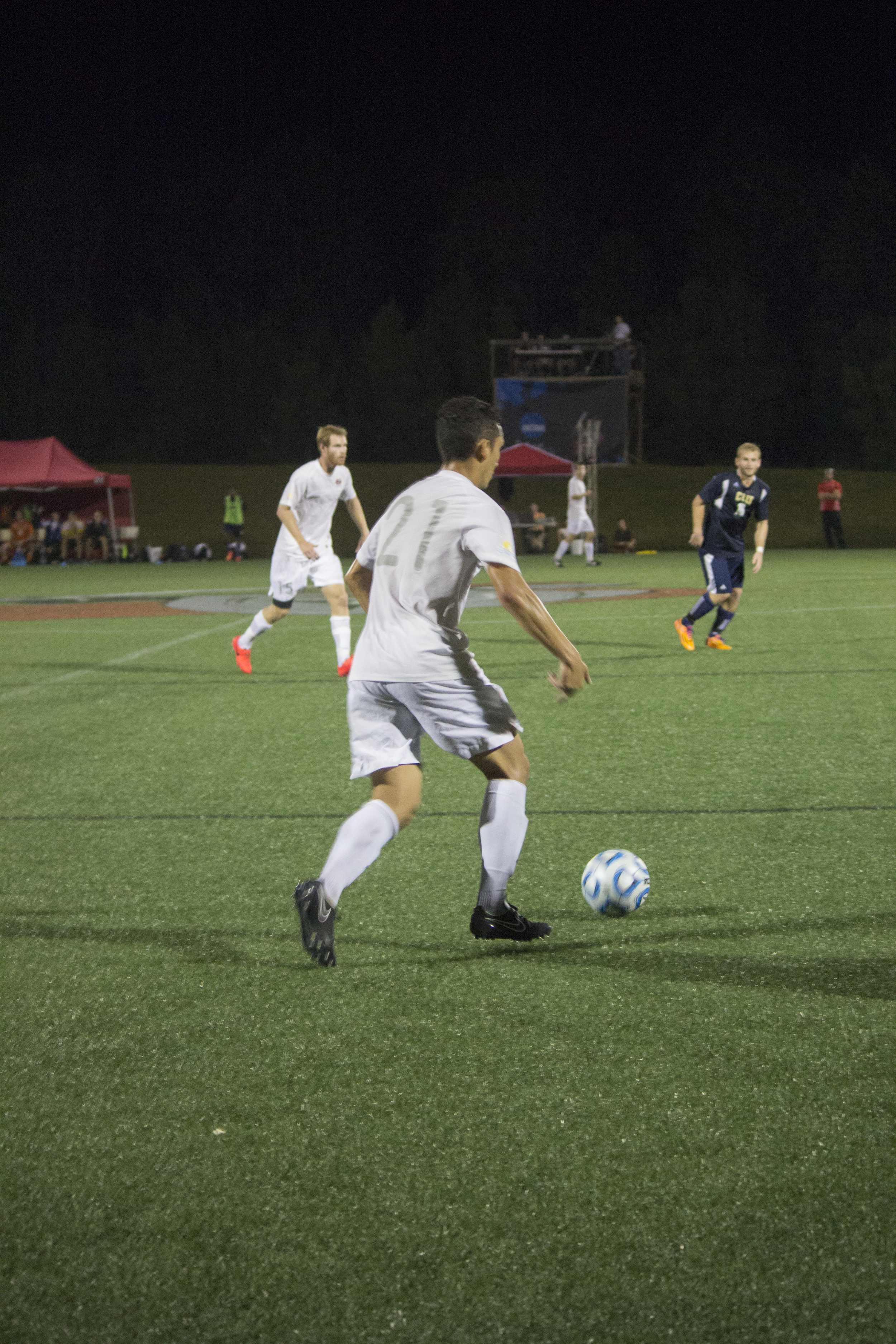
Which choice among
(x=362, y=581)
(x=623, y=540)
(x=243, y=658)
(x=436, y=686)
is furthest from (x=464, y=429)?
(x=623, y=540)

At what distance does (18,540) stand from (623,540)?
16433 mm

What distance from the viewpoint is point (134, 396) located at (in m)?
58.2

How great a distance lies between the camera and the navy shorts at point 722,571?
12.2 metres

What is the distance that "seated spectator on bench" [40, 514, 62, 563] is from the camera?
1369 inches

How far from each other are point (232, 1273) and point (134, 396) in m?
59.0

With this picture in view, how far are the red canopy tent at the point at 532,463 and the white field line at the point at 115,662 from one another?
17.2 metres

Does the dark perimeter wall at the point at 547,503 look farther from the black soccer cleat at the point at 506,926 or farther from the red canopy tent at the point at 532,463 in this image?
the black soccer cleat at the point at 506,926

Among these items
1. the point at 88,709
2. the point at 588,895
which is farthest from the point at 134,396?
the point at 588,895

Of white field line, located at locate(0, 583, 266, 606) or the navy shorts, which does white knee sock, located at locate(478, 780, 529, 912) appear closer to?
the navy shorts

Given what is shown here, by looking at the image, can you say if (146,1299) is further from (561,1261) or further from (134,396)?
(134,396)

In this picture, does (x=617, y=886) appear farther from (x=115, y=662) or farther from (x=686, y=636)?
(x=115, y=662)

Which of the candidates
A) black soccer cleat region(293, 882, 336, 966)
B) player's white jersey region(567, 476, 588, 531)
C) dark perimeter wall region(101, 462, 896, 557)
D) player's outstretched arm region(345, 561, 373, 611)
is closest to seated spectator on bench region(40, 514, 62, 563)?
dark perimeter wall region(101, 462, 896, 557)

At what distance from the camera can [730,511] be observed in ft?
39.8

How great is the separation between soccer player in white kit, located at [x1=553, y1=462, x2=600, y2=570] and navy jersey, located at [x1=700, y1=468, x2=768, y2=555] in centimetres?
1408
